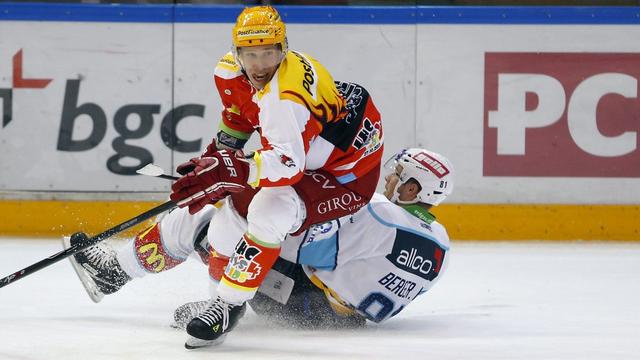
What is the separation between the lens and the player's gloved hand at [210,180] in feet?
9.71

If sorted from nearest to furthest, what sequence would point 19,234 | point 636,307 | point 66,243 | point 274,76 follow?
point 274,76 < point 66,243 < point 636,307 < point 19,234

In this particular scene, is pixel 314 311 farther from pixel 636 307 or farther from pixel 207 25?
pixel 207 25

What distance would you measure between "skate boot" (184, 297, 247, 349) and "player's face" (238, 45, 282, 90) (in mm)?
594

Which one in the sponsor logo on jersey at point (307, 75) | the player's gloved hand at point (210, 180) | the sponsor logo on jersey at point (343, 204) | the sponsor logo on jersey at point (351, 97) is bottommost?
the sponsor logo on jersey at point (343, 204)

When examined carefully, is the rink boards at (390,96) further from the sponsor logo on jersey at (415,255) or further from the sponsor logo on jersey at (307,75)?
the sponsor logo on jersey at (307,75)

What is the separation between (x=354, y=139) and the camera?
3221 millimetres

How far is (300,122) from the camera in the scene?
9.55ft

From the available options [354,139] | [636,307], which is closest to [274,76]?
[354,139]

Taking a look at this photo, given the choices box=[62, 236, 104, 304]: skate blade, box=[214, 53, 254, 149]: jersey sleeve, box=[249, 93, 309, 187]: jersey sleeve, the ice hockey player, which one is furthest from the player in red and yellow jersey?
box=[62, 236, 104, 304]: skate blade

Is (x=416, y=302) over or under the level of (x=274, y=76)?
under

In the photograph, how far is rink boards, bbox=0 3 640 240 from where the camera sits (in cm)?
561

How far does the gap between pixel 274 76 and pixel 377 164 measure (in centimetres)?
54

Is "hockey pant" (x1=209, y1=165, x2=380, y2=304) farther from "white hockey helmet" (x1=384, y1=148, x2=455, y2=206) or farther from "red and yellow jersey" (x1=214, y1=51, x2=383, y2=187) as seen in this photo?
"white hockey helmet" (x1=384, y1=148, x2=455, y2=206)

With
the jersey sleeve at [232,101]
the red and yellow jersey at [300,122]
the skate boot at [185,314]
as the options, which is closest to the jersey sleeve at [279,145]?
the red and yellow jersey at [300,122]
